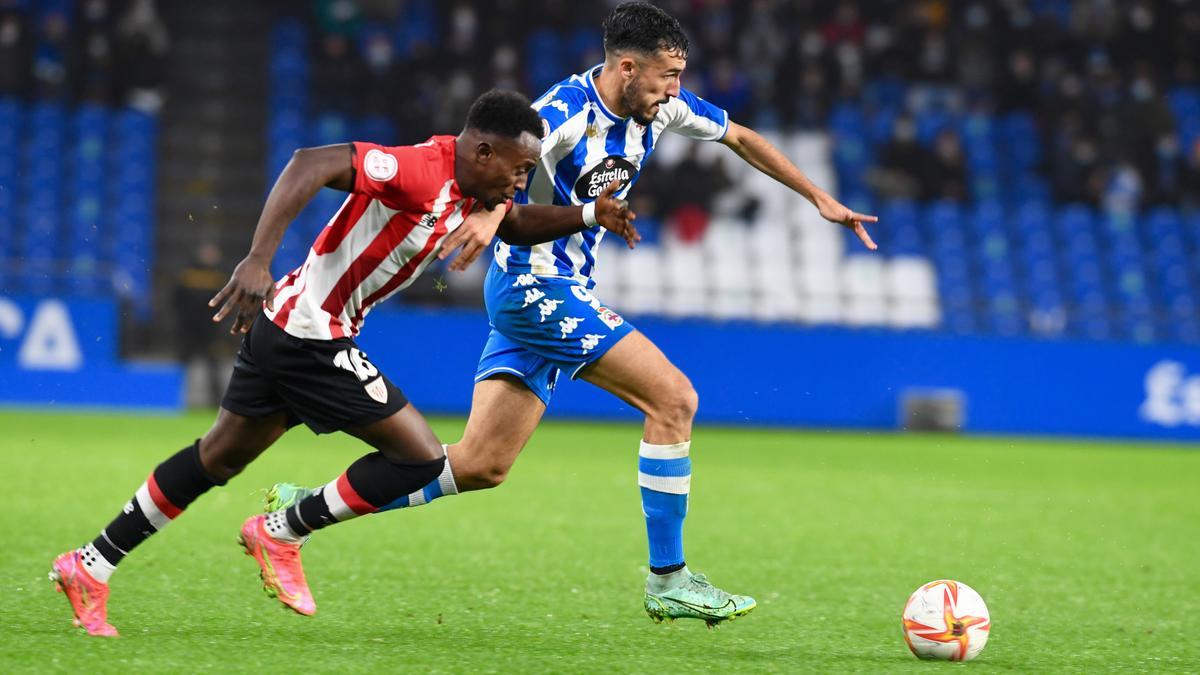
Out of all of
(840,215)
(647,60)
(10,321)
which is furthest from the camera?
(10,321)

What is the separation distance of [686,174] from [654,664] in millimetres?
13343

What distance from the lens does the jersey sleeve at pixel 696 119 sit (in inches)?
238

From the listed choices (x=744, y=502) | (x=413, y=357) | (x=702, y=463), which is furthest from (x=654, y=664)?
(x=413, y=357)

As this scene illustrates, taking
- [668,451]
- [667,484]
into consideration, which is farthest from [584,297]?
[667,484]

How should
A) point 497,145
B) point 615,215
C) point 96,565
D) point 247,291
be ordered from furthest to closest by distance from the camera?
1. point 615,215
2. point 96,565
3. point 497,145
4. point 247,291

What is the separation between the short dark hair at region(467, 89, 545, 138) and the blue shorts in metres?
0.92

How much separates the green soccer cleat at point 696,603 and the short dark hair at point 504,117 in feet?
5.52

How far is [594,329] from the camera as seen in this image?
18.2ft

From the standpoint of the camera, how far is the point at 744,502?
9766 mm

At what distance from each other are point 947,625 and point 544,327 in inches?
70.1

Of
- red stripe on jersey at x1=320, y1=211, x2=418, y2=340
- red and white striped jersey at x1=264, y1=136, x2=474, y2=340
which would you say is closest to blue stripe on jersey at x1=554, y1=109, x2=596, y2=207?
red and white striped jersey at x1=264, y1=136, x2=474, y2=340

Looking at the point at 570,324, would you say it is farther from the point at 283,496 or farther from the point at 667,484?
the point at 283,496

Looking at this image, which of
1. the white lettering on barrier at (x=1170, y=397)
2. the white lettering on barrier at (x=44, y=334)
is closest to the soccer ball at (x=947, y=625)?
the white lettering on barrier at (x=44, y=334)

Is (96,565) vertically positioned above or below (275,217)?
below
